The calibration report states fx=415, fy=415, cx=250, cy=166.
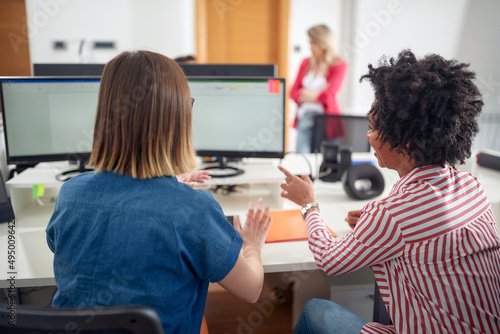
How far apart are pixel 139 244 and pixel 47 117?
3.51 feet

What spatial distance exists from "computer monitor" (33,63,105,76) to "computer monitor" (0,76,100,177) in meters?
0.30

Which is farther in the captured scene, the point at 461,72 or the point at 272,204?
the point at 272,204

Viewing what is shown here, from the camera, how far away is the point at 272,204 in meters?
1.74

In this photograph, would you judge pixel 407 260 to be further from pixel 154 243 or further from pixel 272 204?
pixel 272 204

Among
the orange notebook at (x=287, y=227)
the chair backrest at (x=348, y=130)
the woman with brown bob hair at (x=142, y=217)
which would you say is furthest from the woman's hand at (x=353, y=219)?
the chair backrest at (x=348, y=130)

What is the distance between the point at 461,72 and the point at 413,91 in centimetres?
13

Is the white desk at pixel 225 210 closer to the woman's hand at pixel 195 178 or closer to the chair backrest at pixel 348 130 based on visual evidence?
the woman's hand at pixel 195 178

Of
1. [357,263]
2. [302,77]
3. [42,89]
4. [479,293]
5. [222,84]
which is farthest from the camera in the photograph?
[302,77]

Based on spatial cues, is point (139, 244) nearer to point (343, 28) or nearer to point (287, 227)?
point (287, 227)

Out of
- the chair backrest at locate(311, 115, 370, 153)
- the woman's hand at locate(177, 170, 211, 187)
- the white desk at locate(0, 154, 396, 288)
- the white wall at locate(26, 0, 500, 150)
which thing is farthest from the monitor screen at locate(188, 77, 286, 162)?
the white wall at locate(26, 0, 500, 150)

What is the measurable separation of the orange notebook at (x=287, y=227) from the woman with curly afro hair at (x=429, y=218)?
0.32 metres

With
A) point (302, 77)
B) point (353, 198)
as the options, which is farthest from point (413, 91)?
point (302, 77)

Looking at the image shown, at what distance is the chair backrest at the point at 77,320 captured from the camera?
1.99 feet

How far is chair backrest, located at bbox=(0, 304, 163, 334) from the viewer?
0.61m
